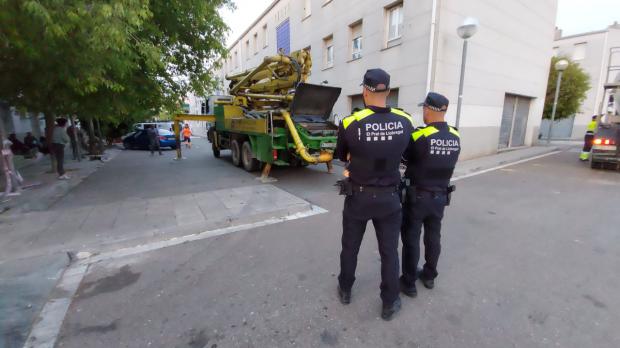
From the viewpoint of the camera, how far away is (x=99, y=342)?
2.28 m

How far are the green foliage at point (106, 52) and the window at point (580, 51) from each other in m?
30.5

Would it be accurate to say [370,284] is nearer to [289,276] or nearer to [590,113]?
[289,276]

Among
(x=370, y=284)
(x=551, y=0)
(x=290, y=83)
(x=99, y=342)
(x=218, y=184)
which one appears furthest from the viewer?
(x=551, y=0)

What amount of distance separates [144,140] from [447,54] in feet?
52.3

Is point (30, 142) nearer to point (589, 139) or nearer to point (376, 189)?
point (376, 189)

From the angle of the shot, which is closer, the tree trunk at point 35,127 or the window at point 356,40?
the window at point 356,40

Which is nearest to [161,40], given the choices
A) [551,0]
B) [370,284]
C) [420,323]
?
[370,284]

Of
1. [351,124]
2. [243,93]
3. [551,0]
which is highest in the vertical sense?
[551,0]

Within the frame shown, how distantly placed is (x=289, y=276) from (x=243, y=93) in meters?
8.11

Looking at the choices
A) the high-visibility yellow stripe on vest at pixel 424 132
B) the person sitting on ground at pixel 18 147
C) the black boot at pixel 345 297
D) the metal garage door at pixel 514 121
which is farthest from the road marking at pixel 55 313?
the metal garage door at pixel 514 121

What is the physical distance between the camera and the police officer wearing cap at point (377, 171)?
2285mm

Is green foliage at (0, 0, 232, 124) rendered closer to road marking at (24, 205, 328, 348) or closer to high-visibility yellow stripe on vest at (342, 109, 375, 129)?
road marking at (24, 205, 328, 348)

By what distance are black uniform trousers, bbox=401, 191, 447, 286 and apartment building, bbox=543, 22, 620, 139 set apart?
28287 millimetres

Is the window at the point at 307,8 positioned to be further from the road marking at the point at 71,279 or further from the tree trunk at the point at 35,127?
the tree trunk at the point at 35,127
